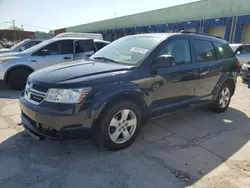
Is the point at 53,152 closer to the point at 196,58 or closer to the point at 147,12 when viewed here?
the point at 196,58

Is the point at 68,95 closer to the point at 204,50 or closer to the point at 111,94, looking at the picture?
the point at 111,94

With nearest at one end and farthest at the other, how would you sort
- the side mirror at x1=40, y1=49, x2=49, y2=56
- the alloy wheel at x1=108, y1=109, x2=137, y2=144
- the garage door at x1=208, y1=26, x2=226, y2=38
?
the alloy wheel at x1=108, y1=109, x2=137, y2=144 < the side mirror at x1=40, y1=49, x2=49, y2=56 < the garage door at x1=208, y1=26, x2=226, y2=38

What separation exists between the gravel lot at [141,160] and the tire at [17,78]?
2496 mm

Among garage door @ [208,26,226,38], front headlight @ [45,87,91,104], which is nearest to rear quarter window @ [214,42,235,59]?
front headlight @ [45,87,91,104]

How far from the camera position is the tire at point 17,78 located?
6.19 m

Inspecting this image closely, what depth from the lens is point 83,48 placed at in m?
7.18

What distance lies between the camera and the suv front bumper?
2.52 meters

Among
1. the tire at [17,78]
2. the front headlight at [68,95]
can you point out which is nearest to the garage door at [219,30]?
the tire at [17,78]

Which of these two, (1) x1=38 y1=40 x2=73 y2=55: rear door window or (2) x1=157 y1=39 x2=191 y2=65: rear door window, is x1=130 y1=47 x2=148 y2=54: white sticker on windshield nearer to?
(2) x1=157 y1=39 x2=191 y2=65: rear door window

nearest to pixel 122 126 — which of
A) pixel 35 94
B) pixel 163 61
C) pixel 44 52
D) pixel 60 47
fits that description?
pixel 163 61

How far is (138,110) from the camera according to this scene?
10.2 ft

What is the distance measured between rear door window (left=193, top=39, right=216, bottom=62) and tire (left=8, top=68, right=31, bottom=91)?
198 inches

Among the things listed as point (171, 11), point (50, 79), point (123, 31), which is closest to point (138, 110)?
point (50, 79)

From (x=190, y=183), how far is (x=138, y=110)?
1208 millimetres
